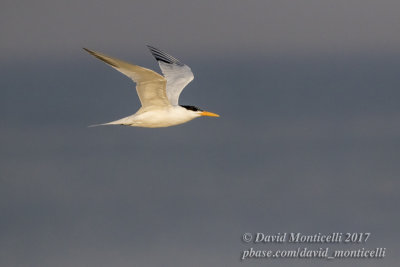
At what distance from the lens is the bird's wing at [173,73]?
74.0 ft

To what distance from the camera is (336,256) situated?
67.4ft

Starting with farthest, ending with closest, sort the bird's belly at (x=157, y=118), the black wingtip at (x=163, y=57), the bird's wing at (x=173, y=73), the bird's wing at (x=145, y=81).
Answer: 1. the black wingtip at (x=163, y=57)
2. the bird's wing at (x=173, y=73)
3. the bird's belly at (x=157, y=118)
4. the bird's wing at (x=145, y=81)

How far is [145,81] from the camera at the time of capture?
65.0ft

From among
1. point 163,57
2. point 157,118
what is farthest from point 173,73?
point 157,118

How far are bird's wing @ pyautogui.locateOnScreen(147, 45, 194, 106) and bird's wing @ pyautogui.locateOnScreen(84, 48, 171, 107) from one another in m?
1.48

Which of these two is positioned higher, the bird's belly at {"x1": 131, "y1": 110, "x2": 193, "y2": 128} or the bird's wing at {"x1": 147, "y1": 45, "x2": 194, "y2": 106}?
the bird's wing at {"x1": 147, "y1": 45, "x2": 194, "y2": 106}

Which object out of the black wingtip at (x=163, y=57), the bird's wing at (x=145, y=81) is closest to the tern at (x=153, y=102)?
the bird's wing at (x=145, y=81)

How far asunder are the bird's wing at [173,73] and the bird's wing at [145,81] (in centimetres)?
148

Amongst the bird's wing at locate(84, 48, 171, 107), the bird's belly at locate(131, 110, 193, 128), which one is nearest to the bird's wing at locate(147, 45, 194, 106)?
the bird's belly at locate(131, 110, 193, 128)

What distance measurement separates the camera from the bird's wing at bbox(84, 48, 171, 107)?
18812 mm

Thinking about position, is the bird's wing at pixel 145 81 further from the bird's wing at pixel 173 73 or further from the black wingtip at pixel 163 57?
the black wingtip at pixel 163 57

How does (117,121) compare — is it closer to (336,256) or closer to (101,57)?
(101,57)

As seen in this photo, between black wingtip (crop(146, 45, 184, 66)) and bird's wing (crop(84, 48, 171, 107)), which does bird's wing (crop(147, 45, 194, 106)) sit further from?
bird's wing (crop(84, 48, 171, 107))

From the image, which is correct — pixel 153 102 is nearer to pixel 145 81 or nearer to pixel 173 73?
pixel 145 81
